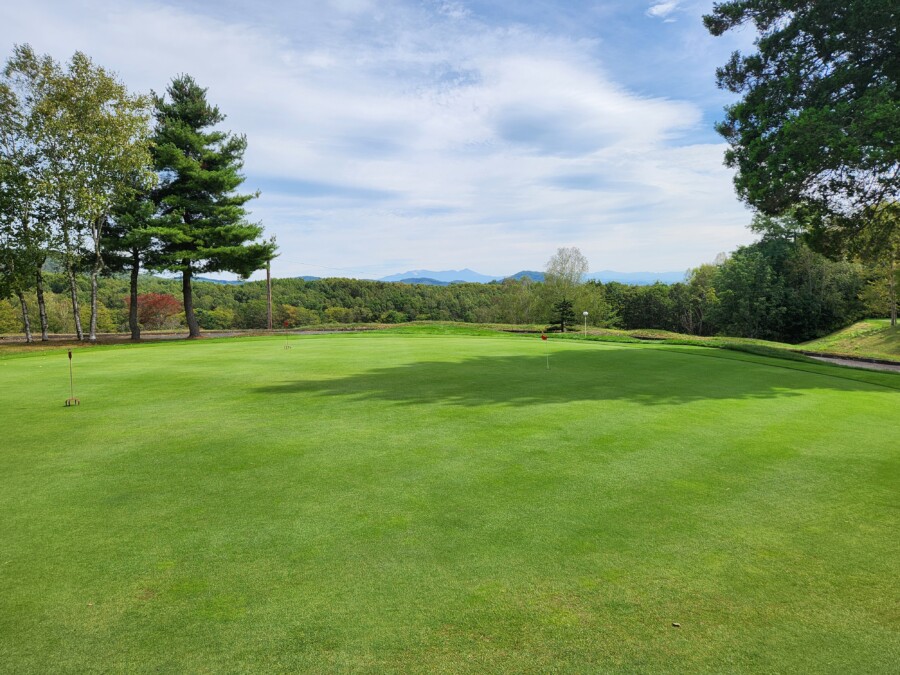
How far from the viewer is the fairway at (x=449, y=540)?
2195 mm

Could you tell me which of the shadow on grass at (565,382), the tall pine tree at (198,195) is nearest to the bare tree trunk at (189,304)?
the tall pine tree at (198,195)

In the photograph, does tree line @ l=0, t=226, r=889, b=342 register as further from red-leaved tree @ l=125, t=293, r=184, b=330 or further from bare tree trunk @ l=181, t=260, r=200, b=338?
bare tree trunk @ l=181, t=260, r=200, b=338

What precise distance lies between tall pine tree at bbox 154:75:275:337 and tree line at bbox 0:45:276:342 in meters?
0.05

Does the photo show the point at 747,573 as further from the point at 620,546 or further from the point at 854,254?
the point at 854,254

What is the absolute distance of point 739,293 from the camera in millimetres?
43281

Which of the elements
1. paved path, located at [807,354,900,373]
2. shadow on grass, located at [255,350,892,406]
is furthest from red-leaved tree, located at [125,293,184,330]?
paved path, located at [807,354,900,373]

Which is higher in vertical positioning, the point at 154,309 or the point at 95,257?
the point at 95,257

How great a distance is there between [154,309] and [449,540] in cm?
5079

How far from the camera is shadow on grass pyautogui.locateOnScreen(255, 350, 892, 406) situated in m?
7.68

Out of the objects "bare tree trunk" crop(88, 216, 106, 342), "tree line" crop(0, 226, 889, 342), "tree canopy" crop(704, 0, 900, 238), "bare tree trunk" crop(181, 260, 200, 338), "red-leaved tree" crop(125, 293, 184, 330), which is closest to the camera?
"tree canopy" crop(704, 0, 900, 238)

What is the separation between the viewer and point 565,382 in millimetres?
9016

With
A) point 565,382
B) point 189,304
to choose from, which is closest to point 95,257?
point 189,304

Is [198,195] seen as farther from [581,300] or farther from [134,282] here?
[581,300]

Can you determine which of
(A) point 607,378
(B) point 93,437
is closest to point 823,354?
(A) point 607,378
